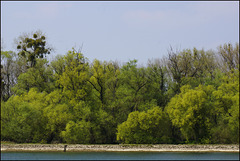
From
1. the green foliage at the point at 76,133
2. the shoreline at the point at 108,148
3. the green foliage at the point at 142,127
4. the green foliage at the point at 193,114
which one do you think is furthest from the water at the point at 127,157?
the green foliage at the point at 76,133

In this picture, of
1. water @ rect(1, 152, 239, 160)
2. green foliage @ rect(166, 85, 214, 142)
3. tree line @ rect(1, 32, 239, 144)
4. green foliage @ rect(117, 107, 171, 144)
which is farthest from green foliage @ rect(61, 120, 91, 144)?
green foliage @ rect(166, 85, 214, 142)

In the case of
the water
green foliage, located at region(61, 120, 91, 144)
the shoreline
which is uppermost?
green foliage, located at region(61, 120, 91, 144)

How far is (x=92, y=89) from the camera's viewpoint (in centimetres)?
6003

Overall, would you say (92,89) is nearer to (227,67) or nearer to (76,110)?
(76,110)

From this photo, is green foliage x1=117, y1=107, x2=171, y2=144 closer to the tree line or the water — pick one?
the tree line

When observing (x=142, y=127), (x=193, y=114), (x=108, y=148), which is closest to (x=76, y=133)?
(x=108, y=148)

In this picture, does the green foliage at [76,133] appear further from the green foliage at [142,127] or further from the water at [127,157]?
the water at [127,157]

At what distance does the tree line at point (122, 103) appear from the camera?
174 feet

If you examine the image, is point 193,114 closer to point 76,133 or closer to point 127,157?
point 127,157

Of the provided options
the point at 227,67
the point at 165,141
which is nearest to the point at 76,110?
the point at 165,141

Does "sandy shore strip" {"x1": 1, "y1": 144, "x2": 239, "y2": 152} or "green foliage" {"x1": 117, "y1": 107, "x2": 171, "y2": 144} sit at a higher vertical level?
"green foliage" {"x1": 117, "y1": 107, "x2": 171, "y2": 144}

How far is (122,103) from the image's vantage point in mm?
57781

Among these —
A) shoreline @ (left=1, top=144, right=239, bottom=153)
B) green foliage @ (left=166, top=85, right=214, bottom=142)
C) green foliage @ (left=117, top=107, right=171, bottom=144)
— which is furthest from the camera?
green foliage @ (left=117, top=107, right=171, bottom=144)

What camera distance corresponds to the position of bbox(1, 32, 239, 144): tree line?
53.0m
